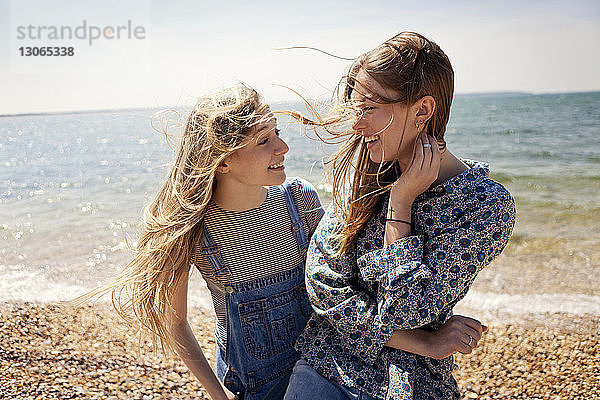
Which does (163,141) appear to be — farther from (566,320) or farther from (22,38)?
(22,38)

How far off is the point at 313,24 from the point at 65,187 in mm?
20960

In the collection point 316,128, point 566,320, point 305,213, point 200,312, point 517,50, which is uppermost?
point 316,128

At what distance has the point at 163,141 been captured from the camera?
2846 mm

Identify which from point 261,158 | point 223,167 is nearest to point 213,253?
point 223,167

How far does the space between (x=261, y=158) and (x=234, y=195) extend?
10.9 inches

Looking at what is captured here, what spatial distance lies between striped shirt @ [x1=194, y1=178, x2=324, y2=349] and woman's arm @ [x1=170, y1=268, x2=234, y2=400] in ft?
0.46

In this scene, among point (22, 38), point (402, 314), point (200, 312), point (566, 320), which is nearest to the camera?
point (402, 314)

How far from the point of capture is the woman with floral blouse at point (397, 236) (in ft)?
6.91

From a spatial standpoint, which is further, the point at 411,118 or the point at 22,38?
the point at 22,38

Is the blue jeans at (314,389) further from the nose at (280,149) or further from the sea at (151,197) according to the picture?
the nose at (280,149)

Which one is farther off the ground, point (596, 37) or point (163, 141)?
point (163, 141)

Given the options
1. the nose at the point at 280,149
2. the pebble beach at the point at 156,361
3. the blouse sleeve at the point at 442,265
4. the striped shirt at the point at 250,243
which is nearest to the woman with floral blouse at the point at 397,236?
the blouse sleeve at the point at 442,265

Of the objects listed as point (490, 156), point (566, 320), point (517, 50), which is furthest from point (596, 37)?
point (566, 320)

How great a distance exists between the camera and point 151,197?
297 centimetres
